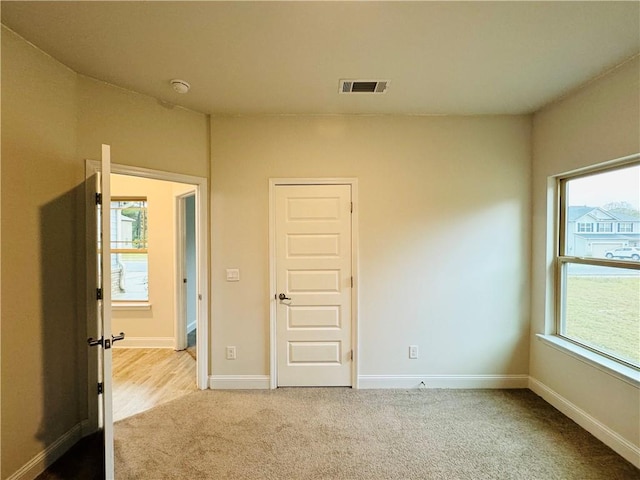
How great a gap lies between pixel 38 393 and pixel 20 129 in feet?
5.40

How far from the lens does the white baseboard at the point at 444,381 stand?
2889 mm

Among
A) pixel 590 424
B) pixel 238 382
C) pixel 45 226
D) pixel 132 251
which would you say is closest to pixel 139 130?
pixel 45 226

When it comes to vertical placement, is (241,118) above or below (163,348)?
above

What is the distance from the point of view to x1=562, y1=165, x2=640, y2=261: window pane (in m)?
2.07

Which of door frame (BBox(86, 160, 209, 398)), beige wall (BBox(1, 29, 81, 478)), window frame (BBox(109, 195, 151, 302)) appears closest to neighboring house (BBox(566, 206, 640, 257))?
door frame (BBox(86, 160, 209, 398))

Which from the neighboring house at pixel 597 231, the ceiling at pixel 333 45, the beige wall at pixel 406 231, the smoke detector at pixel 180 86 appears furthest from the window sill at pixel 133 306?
the neighboring house at pixel 597 231

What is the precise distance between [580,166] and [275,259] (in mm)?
2712

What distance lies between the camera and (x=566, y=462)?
6.34ft

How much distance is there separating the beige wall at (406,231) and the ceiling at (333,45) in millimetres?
427

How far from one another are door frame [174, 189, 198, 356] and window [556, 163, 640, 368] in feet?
13.8

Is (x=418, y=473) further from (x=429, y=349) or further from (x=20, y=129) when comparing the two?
(x=20, y=129)

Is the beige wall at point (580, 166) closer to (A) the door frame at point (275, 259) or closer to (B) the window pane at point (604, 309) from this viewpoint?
(B) the window pane at point (604, 309)

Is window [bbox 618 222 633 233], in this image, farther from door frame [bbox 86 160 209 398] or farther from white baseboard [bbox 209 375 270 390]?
door frame [bbox 86 160 209 398]

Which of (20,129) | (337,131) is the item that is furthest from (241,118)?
(20,129)
